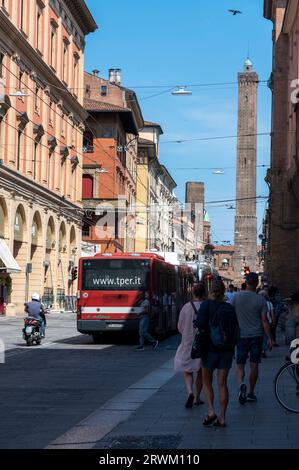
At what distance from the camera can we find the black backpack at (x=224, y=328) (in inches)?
422

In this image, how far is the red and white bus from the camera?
26.8 m

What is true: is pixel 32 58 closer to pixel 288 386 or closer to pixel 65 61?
pixel 65 61

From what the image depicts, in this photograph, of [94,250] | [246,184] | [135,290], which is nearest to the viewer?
[135,290]

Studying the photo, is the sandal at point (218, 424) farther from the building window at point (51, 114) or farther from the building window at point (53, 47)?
the building window at point (53, 47)

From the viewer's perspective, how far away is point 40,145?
4994cm

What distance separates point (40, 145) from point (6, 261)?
9978 millimetres

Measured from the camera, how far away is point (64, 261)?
190ft

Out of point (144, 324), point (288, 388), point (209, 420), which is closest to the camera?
point (209, 420)

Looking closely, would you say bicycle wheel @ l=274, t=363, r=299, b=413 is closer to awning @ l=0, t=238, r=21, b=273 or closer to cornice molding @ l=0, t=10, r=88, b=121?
awning @ l=0, t=238, r=21, b=273

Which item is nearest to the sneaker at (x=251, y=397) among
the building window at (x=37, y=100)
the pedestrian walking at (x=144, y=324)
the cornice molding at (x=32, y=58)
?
the pedestrian walking at (x=144, y=324)

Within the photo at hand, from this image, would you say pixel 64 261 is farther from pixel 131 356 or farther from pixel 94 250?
pixel 131 356

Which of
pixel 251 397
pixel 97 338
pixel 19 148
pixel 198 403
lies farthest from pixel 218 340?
pixel 19 148

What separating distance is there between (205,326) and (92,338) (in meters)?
19.9
